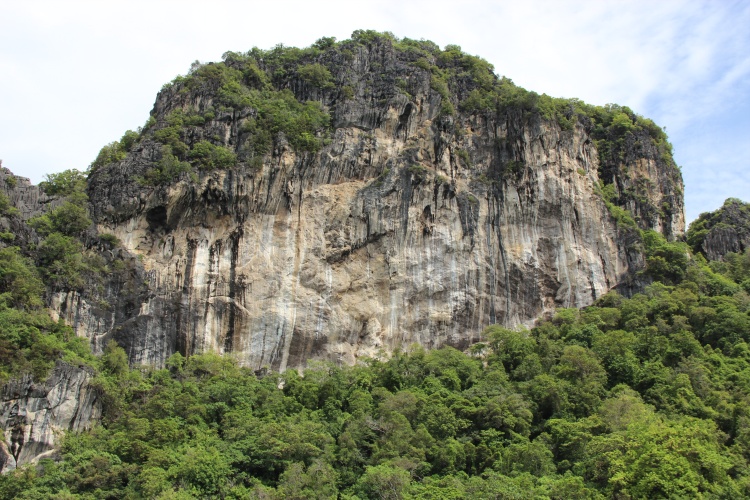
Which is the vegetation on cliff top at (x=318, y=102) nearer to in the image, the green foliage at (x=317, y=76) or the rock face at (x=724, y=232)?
the green foliage at (x=317, y=76)

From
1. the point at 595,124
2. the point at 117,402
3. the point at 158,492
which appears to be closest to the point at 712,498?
the point at 158,492

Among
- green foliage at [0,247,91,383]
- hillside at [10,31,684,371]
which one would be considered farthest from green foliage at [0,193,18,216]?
hillside at [10,31,684,371]

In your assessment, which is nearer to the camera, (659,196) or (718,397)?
(718,397)

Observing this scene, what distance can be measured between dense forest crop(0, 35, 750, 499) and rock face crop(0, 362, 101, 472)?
519 mm

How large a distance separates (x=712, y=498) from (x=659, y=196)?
81.4ft

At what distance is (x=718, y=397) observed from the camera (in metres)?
30.3

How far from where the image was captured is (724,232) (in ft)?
146

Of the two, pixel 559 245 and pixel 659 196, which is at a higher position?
pixel 659 196

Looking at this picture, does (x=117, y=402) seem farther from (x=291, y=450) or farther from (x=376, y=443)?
(x=376, y=443)

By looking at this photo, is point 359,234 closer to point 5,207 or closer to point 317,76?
point 317,76

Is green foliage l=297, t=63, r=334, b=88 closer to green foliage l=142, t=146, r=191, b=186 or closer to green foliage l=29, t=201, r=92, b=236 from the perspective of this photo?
green foliage l=142, t=146, r=191, b=186

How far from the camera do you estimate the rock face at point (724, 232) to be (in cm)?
4431

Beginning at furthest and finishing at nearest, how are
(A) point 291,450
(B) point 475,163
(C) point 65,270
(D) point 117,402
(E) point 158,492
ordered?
(B) point 475,163
(C) point 65,270
(D) point 117,402
(A) point 291,450
(E) point 158,492

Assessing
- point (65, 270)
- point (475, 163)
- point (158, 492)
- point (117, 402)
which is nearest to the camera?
point (158, 492)
